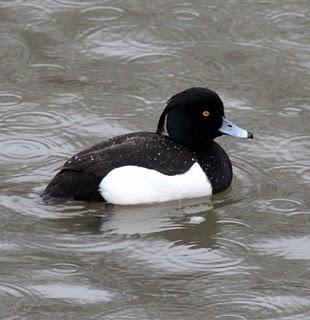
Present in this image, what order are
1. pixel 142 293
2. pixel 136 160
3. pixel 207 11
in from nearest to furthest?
pixel 142 293, pixel 136 160, pixel 207 11

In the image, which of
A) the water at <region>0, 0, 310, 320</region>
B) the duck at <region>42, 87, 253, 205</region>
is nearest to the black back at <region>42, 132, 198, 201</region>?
the duck at <region>42, 87, 253, 205</region>

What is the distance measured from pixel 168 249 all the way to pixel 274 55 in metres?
3.84

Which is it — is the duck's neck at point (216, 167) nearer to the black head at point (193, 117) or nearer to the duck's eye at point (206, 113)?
the black head at point (193, 117)

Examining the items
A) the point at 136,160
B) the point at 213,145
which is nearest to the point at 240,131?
the point at 213,145

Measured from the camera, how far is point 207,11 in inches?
540

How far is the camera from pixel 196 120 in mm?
10641

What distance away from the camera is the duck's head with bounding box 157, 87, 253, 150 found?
10562mm

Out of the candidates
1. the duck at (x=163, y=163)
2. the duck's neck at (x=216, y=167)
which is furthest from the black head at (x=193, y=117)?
the duck's neck at (x=216, y=167)

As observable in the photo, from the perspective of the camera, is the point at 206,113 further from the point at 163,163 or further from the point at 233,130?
the point at 163,163

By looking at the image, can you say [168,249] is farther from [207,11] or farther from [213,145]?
[207,11]

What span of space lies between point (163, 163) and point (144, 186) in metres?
0.22

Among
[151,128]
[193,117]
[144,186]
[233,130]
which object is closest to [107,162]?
[144,186]

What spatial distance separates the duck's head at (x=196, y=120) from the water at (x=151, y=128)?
16.4 inches

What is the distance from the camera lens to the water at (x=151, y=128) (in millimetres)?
8797
